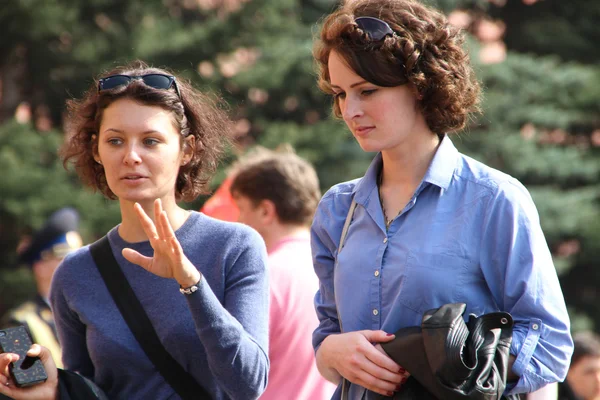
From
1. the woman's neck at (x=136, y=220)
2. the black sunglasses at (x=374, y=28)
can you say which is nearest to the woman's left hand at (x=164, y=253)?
the woman's neck at (x=136, y=220)

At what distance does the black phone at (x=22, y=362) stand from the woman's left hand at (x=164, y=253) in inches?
18.6

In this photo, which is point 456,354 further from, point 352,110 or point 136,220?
point 136,220

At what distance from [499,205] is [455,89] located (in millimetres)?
390

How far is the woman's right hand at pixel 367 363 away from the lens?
241 centimetres

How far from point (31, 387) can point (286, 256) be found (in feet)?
5.19

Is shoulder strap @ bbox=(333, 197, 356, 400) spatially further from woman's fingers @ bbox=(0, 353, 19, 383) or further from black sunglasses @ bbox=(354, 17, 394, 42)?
woman's fingers @ bbox=(0, 353, 19, 383)

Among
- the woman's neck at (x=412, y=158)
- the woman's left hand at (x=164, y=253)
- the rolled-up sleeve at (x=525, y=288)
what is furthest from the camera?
the woman's neck at (x=412, y=158)

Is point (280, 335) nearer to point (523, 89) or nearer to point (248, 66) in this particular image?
point (248, 66)

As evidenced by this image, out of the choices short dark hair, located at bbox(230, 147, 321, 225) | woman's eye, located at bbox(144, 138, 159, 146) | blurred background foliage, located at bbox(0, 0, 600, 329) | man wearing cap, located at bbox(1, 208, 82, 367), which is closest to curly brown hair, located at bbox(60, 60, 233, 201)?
woman's eye, located at bbox(144, 138, 159, 146)

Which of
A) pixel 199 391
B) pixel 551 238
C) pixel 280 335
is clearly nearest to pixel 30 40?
pixel 551 238

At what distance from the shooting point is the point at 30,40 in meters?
11.6

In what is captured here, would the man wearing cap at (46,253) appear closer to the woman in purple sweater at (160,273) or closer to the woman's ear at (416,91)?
the woman in purple sweater at (160,273)

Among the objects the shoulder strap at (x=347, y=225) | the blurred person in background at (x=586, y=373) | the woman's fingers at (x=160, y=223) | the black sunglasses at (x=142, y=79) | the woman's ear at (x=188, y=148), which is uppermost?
the black sunglasses at (x=142, y=79)

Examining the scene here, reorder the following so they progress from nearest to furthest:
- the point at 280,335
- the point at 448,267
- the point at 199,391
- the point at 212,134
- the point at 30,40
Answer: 1. the point at 448,267
2. the point at 199,391
3. the point at 212,134
4. the point at 280,335
5. the point at 30,40
